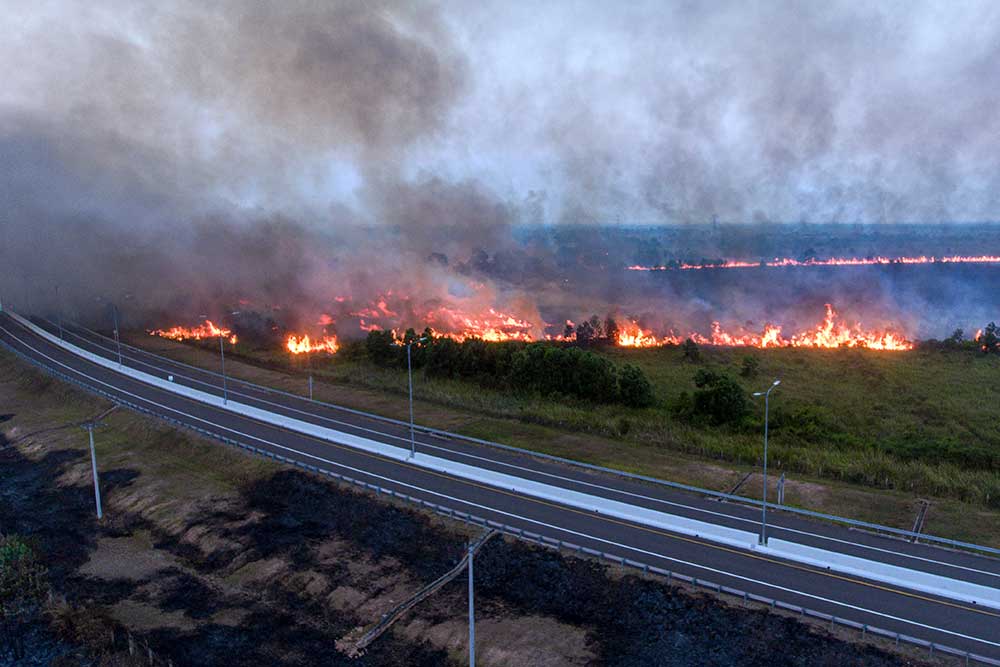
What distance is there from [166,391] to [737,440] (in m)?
53.0

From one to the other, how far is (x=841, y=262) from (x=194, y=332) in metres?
165

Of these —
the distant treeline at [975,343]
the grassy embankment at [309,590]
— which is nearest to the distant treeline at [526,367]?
the grassy embankment at [309,590]

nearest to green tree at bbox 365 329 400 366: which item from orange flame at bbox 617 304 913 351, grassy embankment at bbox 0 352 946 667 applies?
orange flame at bbox 617 304 913 351

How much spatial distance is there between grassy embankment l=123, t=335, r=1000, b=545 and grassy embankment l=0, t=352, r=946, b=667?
1444 cm

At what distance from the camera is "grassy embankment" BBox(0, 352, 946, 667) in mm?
26594

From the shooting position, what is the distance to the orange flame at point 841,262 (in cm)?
18123

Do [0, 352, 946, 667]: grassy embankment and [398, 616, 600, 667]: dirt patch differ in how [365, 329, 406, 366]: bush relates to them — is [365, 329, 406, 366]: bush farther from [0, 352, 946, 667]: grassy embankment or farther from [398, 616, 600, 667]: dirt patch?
[398, 616, 600, 667]: dirt patch

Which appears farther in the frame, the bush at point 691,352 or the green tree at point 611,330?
the green tree at point 611,330

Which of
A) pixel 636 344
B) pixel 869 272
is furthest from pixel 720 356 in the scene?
pixel 869 272

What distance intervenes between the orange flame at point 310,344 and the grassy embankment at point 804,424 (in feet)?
13.9

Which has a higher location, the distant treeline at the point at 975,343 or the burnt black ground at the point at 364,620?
the distant treeline at the point at 975,343

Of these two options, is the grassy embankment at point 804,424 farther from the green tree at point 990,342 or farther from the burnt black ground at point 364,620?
the burnt black ground at point 364,620

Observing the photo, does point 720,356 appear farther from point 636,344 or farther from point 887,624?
point 887,624

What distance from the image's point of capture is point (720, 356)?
86875mm
